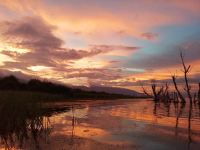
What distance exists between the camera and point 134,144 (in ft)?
45.3

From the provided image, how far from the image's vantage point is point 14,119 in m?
14.1

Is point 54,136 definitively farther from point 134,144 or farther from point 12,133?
point 134,144

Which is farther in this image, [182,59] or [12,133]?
[182,59]

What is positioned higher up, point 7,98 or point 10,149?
point 7,98

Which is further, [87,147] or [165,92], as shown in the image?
[165,92]

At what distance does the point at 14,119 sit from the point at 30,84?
57.7m

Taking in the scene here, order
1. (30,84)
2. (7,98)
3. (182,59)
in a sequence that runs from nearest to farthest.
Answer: (7,98), (182,59), (30,84)

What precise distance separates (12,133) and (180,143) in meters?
6.82

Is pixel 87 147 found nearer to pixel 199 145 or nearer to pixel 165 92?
pixel 199 145

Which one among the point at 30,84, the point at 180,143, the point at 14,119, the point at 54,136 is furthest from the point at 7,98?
the point at 30,84

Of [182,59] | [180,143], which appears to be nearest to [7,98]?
[180,143]

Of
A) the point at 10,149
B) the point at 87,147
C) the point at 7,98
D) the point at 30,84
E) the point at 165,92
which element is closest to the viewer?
the point at 10,149

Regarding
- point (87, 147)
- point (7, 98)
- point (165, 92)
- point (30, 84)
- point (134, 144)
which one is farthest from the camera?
point (165, 92)

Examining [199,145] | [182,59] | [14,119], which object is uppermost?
[182,59]
